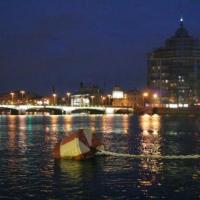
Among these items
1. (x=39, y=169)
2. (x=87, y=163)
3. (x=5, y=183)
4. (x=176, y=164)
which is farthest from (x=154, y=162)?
(x=5, y=183)

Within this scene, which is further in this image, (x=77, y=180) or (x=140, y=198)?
(x=77, y=180)

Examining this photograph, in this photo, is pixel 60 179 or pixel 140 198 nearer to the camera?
pixel 140 198

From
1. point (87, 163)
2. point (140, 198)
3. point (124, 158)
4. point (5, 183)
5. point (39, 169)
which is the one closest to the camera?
point (140, 198)

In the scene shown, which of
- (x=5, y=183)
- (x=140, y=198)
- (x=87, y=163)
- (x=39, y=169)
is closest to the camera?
(x=140, y=198)

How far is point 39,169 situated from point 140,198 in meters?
13.6

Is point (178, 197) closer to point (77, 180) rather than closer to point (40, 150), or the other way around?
point (77, 180)

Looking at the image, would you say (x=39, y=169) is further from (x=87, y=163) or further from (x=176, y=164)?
(x=176, y=164)

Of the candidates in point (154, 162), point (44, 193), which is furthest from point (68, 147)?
point (44, 193)

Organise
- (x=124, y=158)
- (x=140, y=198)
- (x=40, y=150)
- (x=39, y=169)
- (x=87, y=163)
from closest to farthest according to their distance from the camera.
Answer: (x=140, y=198) → (x=39, y=169) → (x=87, y=163) → (x=124, y=158) → (x=40, y=150)

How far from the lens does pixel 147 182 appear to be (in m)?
37.2

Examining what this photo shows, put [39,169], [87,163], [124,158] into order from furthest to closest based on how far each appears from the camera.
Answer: [124,158], [87,163], [39,169]

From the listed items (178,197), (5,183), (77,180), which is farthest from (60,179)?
(178,197)

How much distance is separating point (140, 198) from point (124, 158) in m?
19.9

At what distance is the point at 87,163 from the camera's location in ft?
153
